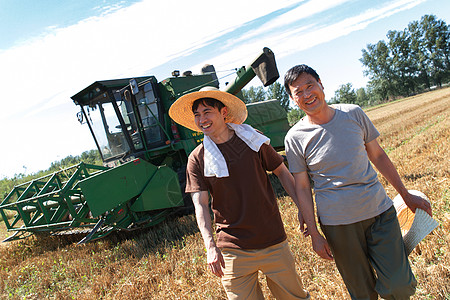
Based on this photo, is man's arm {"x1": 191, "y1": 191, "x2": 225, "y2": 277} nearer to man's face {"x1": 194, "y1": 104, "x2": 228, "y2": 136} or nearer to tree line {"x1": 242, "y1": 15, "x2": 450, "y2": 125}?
man's face {"x1": 194, "y1": 104, "x2": 228, "y2": 136}

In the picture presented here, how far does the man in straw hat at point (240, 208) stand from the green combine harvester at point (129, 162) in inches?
131

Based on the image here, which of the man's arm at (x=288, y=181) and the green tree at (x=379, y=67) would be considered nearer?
the man's arm at (x=288, y=181)

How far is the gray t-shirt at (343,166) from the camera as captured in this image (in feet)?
6.08

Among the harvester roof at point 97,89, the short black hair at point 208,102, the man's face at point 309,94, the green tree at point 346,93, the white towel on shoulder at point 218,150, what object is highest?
the harvester roof at point 97,89

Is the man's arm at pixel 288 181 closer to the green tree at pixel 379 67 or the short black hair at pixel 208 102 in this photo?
the short black hair at pixel 208 102

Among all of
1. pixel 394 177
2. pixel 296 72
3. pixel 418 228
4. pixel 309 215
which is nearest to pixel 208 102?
pixel 296 72

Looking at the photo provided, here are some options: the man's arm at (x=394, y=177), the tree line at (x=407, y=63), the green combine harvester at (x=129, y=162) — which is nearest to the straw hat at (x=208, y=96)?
the man's arm at (x=394, y=177)

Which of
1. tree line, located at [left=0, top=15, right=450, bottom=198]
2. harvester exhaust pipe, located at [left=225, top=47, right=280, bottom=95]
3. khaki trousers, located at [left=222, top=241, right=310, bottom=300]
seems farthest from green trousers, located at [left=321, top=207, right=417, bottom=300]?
tree line, located at [left=0, top=15, right=450, bottom=198]

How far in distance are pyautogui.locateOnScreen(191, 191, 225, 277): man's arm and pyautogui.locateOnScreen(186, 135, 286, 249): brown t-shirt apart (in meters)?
0.07

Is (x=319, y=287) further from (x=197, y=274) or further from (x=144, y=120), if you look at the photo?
(x=144, y=120)

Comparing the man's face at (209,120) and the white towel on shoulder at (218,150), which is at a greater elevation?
the man's face at (209,120)

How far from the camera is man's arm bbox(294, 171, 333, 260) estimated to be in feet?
6.47

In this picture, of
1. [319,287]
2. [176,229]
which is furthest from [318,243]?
[176,229]

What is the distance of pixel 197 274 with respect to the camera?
11.5ft
